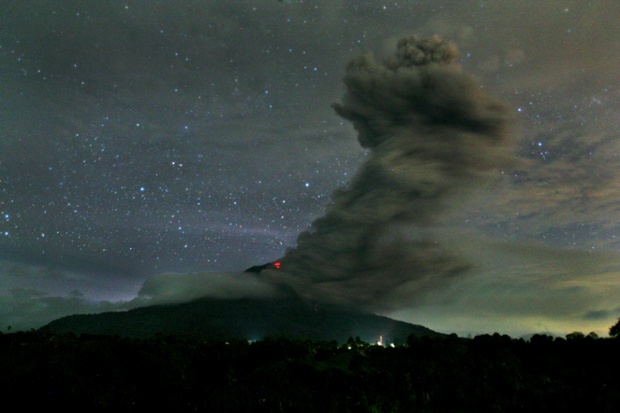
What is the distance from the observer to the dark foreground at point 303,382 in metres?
12.3

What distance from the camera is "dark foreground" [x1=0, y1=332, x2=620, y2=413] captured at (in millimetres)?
12336

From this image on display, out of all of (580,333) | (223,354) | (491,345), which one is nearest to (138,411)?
(223,354)

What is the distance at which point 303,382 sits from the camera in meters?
14.3

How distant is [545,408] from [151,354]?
579 inches

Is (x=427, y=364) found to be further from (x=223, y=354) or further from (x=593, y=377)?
(x=223, y=354)

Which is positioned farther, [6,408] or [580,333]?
[580,333]

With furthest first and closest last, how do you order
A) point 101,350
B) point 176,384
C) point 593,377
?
1. point 593,377
2. point 101,350
3. point 176,384

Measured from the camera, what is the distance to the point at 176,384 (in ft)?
50.9

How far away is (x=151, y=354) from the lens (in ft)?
56.8

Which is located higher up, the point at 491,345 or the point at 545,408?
the point at 491,345

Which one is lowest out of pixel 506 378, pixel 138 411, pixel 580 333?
pixel 138 411

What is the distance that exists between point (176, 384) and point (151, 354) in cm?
234

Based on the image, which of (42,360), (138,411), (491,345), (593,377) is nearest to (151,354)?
(138,411)

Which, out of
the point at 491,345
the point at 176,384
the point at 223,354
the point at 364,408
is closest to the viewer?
the point at 364,408
